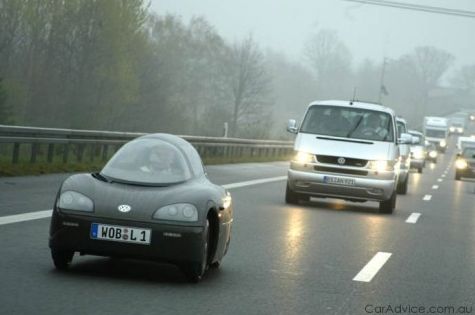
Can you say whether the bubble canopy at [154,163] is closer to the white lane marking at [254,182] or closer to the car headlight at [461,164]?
the white lane marking at [254,182]

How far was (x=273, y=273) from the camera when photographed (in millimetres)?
9102

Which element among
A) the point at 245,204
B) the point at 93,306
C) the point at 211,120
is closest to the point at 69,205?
the point at 93,306

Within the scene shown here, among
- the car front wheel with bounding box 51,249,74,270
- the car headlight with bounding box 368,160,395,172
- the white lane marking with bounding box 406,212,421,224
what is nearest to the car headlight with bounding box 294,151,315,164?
the car headlight with bounding box 368,160,395,172

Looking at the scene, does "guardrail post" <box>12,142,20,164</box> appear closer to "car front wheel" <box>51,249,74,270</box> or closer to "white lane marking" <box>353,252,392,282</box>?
"white lane marking" <box>353,252,392,282</box>

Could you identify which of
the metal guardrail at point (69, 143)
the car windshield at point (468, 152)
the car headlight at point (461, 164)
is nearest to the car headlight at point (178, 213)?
the metal guardrail at point (69, 143)

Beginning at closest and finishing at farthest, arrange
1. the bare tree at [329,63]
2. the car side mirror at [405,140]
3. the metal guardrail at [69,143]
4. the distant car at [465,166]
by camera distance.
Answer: the car side mirror at [405,140] → the metal guardrail at [69,143] → the distant car at [465,166] → the bare tree at [329,63]

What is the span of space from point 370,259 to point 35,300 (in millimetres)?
4817

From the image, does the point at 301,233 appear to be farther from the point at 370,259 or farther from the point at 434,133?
the point at 434,133

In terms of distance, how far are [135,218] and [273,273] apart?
176 cm

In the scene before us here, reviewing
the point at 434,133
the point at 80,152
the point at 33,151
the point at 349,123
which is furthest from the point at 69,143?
the point at 434,133

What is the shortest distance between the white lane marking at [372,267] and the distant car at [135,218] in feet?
5.29

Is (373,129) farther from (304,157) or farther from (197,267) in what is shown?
(197,267)

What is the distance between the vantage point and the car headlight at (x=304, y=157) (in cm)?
1819

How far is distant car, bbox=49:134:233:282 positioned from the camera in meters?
7.83
